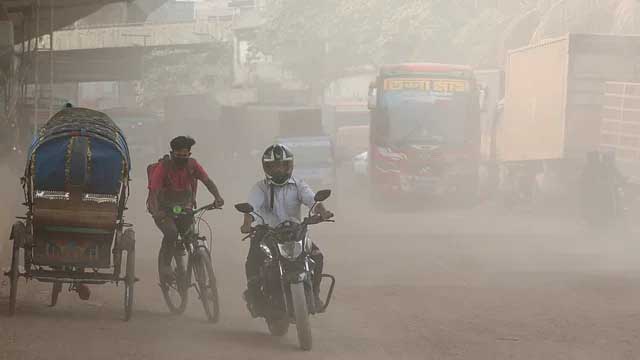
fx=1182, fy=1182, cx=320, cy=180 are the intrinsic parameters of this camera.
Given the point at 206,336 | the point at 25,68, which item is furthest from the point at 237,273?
the point at 25,68

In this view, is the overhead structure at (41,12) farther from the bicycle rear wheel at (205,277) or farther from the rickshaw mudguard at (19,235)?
the bicycle rear wheel at (205,277)

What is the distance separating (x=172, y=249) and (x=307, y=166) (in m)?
18.6

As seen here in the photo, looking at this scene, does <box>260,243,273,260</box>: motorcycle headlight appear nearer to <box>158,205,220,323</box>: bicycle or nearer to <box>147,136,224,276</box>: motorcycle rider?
<box>158,205,220,323</box>: bicycle

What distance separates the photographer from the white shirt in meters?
9.93

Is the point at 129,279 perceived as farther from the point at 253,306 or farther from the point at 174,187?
the point at 253,306

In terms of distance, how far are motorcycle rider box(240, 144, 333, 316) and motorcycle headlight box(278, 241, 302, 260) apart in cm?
37

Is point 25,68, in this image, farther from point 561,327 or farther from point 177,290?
point 561,327

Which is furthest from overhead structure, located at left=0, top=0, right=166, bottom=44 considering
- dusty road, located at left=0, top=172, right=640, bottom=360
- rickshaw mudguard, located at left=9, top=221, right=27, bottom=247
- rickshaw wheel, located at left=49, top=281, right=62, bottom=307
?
rickshaw mudguard, located at left=9, top=221, right=27, bottom=247

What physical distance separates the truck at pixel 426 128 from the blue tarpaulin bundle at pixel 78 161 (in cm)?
1671

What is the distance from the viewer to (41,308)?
467 inches

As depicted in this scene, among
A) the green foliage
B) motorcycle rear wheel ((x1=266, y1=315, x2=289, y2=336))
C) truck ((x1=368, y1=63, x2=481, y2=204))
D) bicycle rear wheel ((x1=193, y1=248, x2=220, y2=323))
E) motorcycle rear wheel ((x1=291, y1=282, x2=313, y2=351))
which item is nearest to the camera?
motorcycle rear wheel ((x1=291, y1=282, x2=313, y2=351))

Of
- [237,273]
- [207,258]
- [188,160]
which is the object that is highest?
[188,160]

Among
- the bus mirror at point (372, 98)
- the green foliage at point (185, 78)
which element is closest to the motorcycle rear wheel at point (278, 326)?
the bus mirror at point (372, 98)

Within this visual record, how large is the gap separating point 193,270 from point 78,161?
1519 mm
